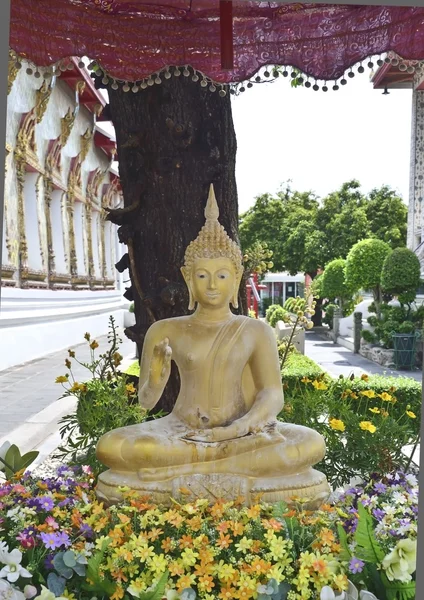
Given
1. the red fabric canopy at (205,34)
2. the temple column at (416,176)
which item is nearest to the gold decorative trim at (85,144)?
the temple column at (416,176)

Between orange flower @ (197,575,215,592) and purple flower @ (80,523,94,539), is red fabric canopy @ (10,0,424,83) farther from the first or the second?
orange flower @ (197,575,215,592)

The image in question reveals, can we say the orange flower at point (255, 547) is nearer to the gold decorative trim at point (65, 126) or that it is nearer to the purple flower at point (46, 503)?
the purple flower at point (46, 503)

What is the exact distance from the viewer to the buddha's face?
2.62 meters

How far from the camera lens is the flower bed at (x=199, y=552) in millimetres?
1836

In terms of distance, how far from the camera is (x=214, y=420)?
2586mm

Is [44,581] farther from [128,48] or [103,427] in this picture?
[128,48]

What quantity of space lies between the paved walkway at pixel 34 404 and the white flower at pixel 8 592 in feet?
9.55

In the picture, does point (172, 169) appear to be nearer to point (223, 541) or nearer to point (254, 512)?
point (254, 512)

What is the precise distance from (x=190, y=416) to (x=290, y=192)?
20.3m

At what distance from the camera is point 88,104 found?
474 inches

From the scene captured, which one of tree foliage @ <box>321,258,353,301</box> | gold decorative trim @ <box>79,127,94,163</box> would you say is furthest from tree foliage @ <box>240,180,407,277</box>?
gold decorative trim @ <box>79,127,94,163</box>

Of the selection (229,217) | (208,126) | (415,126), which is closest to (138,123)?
(208,126)

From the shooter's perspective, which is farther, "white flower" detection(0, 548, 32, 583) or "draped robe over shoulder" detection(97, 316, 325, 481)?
"draped robe over shoulder" detection(97, 316, 325, 481)

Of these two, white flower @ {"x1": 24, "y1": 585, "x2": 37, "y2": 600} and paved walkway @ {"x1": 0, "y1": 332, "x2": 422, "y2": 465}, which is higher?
white flower @ {"x1": 24, "y1": 585, "x2": 37, "y2": 600}
